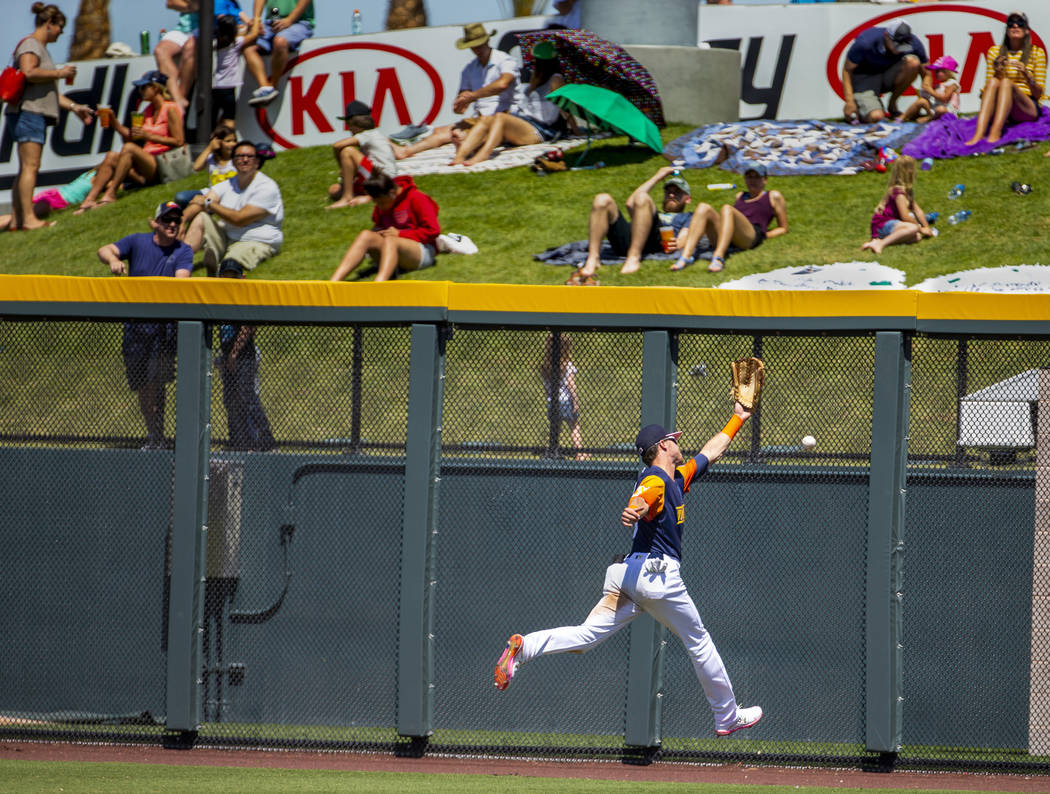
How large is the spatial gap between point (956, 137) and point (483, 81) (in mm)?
5815

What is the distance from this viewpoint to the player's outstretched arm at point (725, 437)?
19.9ft

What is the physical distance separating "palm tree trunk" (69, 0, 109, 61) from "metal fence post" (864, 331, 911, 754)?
48.0 feet

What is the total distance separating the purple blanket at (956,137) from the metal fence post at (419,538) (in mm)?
9619

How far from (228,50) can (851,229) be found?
853cm

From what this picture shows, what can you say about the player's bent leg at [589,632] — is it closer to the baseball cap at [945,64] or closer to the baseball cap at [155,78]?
the baseball cap at [945,64]

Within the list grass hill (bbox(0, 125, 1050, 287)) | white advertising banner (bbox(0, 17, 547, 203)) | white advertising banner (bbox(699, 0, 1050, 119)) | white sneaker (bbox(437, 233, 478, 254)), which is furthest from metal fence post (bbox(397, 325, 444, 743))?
white advertising banner (bbox(699, 0, 1050, 119))

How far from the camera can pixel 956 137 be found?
1451 centimetres

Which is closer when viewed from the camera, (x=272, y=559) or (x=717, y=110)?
(x=272, y=559)

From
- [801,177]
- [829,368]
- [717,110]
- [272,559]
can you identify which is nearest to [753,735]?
[829,368]

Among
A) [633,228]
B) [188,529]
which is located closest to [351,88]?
[633,228]

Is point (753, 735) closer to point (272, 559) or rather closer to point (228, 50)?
point (272, 559)

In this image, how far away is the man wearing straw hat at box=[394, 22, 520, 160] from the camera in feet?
48.9

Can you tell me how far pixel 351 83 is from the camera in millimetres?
17141

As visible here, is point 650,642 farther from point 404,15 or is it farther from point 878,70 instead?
point 404,15
